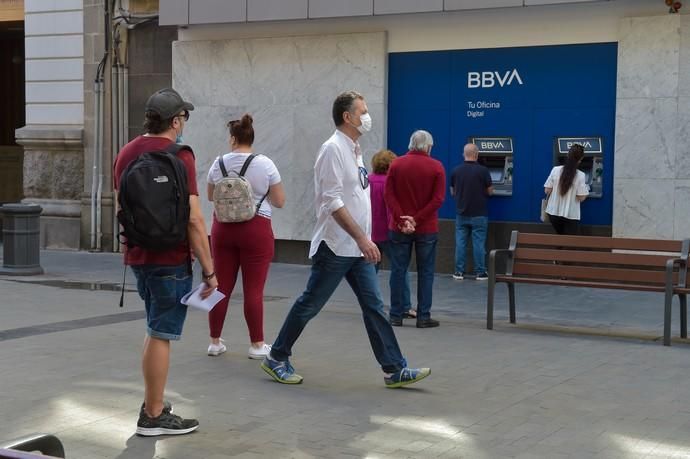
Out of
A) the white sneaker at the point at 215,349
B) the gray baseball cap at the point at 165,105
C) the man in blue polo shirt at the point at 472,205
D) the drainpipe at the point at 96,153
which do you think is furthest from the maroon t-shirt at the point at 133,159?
the drainpipe at the point at 96,153

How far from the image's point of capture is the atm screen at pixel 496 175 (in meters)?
14.0

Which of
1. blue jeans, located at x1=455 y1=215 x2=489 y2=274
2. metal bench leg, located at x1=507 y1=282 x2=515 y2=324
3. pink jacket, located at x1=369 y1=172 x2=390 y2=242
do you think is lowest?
metal bench leg, located at x1=507 y1=282 x2=515 y2=324

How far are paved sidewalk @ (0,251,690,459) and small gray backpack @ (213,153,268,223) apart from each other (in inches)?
42.9

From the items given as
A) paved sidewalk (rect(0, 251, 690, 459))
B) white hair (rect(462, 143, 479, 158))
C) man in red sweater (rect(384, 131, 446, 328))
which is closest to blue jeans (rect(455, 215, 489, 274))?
white hair (rect(462, 143, 479, 158))

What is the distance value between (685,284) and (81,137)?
36.4 feet

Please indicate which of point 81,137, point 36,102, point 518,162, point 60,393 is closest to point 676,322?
point 518,162

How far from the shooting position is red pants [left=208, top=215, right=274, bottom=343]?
25.5 feet

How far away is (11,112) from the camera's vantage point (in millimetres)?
24891

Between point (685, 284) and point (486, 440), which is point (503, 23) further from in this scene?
point (486, 440)

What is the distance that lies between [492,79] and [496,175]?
1.27m

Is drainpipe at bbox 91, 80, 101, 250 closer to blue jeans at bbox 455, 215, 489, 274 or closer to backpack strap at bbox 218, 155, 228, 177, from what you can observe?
blue jeans at bbox 455, 215, 489, 274

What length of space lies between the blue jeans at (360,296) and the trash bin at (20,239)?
25.2 feet

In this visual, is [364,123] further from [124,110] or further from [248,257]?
[124,110]

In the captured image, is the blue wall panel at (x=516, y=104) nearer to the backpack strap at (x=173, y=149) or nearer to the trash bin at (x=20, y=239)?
the trash bin at (x=20, y=239)
